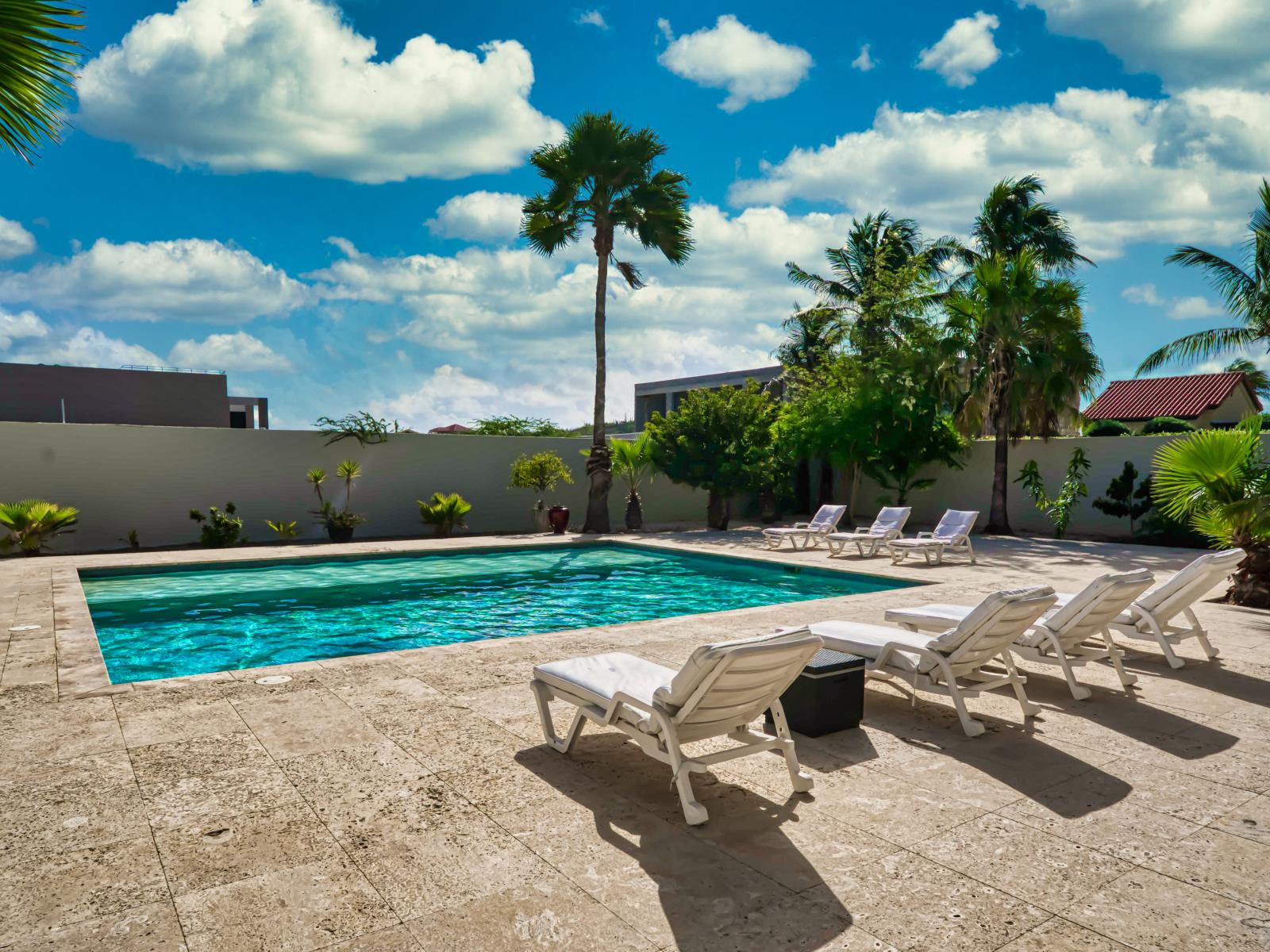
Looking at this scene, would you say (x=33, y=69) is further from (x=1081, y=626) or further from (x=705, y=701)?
(x=1081, y=626)

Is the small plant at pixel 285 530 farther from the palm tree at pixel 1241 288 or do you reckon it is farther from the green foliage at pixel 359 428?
the palm tree at pixel 1241 288

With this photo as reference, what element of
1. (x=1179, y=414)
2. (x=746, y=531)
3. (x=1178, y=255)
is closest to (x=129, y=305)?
(x=746, y=531)

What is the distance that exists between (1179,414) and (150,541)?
115 ft

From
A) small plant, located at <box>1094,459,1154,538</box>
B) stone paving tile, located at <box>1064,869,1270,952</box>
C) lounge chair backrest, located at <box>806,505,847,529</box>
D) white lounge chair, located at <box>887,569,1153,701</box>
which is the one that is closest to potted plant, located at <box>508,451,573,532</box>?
lounge chair backrest, located at <box>806,505,847,529</box>

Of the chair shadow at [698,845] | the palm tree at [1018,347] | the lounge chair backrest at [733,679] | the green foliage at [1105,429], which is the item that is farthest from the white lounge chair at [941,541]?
the green foliage at [1105,429]

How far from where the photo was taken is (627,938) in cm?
264

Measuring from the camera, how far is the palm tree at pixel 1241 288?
57.9ft

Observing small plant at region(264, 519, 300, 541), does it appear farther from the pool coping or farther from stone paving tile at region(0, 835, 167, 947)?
stone paving tile at region(0, 835, 167, 947)

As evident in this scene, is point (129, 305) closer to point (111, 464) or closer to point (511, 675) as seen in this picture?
point (111, 464)

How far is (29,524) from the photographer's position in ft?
45.9

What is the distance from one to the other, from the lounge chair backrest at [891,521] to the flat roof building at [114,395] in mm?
23300

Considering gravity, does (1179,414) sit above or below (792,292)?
below

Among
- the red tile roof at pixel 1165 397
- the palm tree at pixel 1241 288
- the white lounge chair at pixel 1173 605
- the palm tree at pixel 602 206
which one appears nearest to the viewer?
the white lounge chair at pixel 1173 605

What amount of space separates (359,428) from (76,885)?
16.5m
